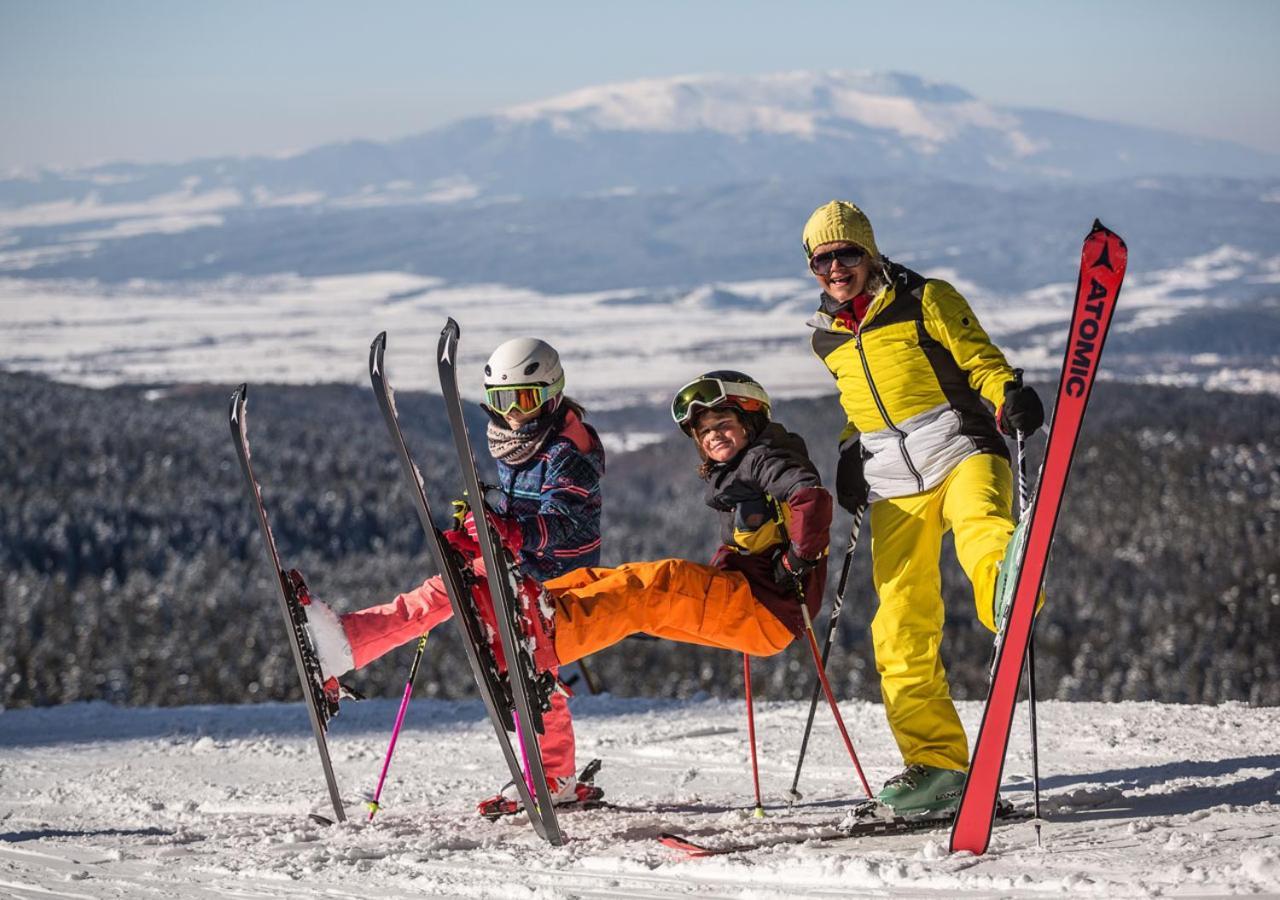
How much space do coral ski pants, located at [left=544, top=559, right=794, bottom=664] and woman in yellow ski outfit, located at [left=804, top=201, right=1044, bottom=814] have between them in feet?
1.43

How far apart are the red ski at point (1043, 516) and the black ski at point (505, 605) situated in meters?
1.32

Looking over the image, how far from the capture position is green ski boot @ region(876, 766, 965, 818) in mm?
4402

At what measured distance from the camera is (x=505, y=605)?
4051mm

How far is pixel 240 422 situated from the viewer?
15.7 feet

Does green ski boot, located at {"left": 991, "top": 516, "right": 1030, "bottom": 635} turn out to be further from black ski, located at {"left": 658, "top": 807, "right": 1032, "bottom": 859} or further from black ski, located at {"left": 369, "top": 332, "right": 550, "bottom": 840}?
black ski, located at {"left": 369, "top": 332, "right": 550, "bottom": 840}

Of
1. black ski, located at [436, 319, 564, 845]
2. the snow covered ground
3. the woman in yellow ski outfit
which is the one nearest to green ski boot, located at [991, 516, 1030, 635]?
the woman in yellow ski outfit

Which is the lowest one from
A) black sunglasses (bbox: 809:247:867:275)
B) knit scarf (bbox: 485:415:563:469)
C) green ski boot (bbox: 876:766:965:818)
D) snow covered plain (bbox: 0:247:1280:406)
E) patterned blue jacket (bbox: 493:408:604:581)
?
green ski boot (bbox: 876:766:965:818)

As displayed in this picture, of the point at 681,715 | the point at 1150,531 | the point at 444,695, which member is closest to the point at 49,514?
the point at 444,695

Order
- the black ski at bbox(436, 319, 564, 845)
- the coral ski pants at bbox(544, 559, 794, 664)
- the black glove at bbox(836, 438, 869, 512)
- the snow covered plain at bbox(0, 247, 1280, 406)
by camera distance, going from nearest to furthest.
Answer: the black ski at bbox(436, 319, 564, 845) → the coral ski pants at bbox(544, 559, 794, 664) → the black glove at bbox(836, 438, 869, 512) → the snow covered plain at bbox(0, 247, 1280, 406)

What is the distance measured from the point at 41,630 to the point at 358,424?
49675 millimetres

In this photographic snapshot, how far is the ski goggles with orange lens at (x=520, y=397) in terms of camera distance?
4695mm

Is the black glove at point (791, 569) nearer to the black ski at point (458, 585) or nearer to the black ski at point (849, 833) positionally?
the black ski at point (849, 833)

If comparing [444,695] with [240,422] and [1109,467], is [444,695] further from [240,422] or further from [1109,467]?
[1109,467]

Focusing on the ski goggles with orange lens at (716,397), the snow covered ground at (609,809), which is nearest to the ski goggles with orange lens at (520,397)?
the ski goggles with orange lens at (716,397)
